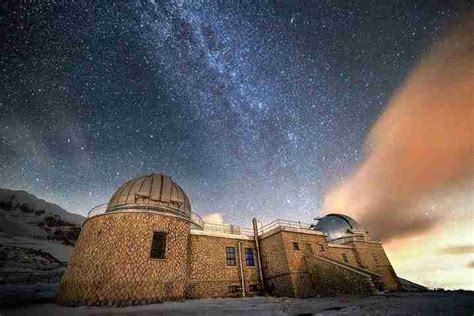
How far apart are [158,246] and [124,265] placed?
2231 millimetres

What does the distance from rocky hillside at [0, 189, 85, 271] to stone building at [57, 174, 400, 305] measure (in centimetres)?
2263

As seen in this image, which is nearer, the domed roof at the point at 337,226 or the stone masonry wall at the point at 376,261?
the stone masonry wall at the point at 376,261

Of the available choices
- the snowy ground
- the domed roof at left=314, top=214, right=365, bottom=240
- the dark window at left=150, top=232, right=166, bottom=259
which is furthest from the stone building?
the domed roof at left=314, top=214, right=365, bottom=240

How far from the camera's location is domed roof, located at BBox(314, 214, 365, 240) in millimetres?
27812

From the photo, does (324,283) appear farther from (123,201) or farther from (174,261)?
(123,201)

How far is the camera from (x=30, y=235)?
38.3 metres

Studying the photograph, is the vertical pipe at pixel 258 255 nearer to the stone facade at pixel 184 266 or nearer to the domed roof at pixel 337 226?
the stone facade at pixel 184 266

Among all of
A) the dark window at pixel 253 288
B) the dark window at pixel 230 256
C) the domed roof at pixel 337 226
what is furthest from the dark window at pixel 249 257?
the domed roof at pixel 337 226

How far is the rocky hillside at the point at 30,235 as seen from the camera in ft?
93.0

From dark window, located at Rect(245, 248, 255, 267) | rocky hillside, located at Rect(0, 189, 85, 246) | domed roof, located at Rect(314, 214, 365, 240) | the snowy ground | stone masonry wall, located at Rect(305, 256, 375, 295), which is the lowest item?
the snowy ground

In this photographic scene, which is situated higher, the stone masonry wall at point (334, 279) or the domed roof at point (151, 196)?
the domed roof at point (151, 196)

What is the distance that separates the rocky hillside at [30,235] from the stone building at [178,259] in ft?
74.3

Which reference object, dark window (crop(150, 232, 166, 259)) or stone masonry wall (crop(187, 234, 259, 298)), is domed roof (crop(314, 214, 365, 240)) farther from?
dark window (crop(150, 232, 166, 259))

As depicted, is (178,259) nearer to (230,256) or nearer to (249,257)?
(230,256)
